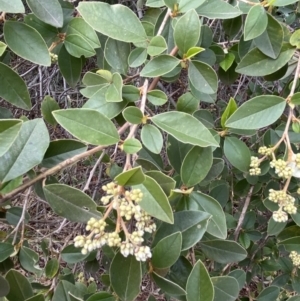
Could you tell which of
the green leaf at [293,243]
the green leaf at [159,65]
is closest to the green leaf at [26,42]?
the green leaf at [159,65]

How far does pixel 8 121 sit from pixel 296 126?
67cm

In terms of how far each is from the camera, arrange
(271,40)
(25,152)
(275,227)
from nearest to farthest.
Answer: (25,152) < (271,40) < (275,227)

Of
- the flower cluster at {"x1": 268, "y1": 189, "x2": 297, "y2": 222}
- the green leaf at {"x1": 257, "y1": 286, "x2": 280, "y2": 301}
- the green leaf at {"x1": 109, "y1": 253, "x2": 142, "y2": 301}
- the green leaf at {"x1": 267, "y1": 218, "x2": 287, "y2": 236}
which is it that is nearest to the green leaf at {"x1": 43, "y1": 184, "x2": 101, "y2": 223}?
the green leaf at {"x1": 109, "y1": 253, "x2": 142, "y2": 301}

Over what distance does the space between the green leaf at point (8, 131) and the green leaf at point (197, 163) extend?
1.22 feet

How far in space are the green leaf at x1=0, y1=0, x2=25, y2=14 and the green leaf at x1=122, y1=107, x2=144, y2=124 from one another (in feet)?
0.96

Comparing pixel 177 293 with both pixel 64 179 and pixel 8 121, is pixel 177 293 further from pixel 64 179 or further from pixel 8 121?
pixel 64 179

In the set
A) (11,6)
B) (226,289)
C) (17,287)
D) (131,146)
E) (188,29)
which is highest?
(11,6)

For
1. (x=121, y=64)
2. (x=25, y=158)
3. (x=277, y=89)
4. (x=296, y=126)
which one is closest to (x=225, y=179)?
(x=277, y=89)

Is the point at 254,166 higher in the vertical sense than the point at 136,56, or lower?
lower

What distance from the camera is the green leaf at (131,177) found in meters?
0.63

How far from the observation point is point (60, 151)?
82cm

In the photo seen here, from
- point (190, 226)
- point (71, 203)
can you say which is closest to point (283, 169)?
point (190, 226)

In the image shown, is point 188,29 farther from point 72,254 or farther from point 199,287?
point 72,254

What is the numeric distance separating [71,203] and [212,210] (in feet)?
1.07
